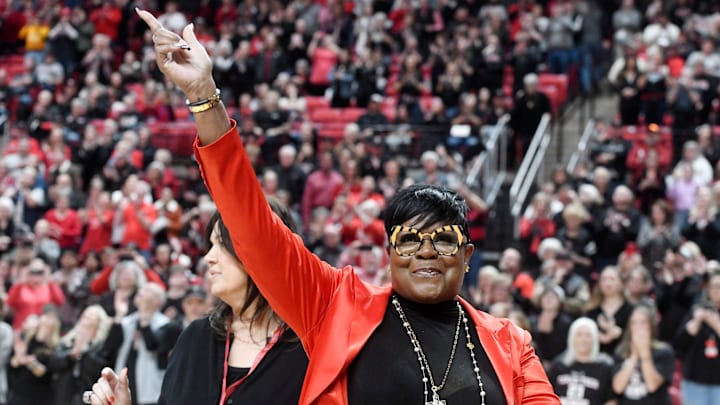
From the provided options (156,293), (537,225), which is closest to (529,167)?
(537,225)

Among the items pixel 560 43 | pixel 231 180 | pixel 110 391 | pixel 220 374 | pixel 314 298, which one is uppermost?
pixel 231 180

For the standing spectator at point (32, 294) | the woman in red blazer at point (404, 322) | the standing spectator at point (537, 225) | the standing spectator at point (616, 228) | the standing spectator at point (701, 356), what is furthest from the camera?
the standing spectator at point (537, 225)

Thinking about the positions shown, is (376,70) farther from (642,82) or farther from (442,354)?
(442,354)

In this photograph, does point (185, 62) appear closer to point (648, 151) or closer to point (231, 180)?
point (231, 180)

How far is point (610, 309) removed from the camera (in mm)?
9945

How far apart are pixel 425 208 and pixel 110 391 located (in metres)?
1.05

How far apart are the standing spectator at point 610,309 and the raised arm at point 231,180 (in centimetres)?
675

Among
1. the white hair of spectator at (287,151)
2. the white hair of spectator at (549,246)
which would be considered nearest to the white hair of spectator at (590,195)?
the white hair of spectator at (549,246)

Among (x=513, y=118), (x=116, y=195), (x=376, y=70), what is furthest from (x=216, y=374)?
(x=376, y=70)

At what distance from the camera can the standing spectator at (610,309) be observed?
31.8 feet

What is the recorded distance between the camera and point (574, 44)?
1792 centimetres

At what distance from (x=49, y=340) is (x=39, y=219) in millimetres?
4855

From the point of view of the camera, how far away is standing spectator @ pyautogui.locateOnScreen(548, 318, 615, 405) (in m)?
8.96

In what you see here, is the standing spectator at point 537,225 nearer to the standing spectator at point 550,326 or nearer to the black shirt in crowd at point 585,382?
the standing spectator at point 550,326
